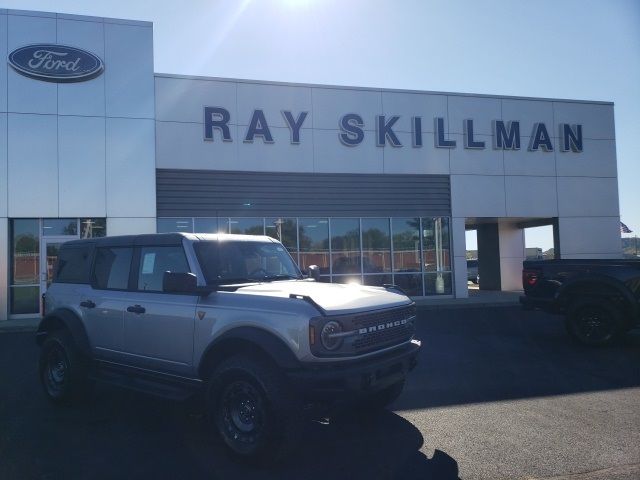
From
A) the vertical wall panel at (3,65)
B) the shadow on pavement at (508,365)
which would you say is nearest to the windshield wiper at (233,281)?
the shadow on pavement at (508,365)

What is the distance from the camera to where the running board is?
488 cm

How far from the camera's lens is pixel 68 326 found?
611 centimetres

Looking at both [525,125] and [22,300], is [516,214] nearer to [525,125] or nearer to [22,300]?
[525,125]

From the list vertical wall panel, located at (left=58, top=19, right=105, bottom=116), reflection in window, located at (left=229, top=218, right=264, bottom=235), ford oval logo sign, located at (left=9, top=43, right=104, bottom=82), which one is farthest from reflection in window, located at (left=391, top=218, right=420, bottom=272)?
ford oval logo sign, located at (left=9, top=43, right=104, bottom=82)

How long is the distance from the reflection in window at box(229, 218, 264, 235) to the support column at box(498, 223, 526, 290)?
38.2 feet

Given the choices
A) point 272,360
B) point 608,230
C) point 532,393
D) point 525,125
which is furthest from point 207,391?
point 608,230

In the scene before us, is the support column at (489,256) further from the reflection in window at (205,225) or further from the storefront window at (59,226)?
the storefront window at (59,226)

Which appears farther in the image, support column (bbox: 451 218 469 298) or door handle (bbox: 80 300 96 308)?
support column (bbox: 451 218 469 298)

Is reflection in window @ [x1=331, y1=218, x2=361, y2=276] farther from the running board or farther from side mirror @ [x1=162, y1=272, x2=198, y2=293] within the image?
Result: side mirror @ [x1=162, y1=272, x2=198, y2=293]

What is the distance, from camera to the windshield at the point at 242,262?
5309mm

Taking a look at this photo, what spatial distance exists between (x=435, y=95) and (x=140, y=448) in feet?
54.5

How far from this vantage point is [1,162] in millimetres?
14820

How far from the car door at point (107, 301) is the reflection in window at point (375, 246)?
12.4 metres

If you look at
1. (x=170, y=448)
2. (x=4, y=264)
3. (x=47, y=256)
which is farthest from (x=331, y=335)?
(x=4, y=264)
